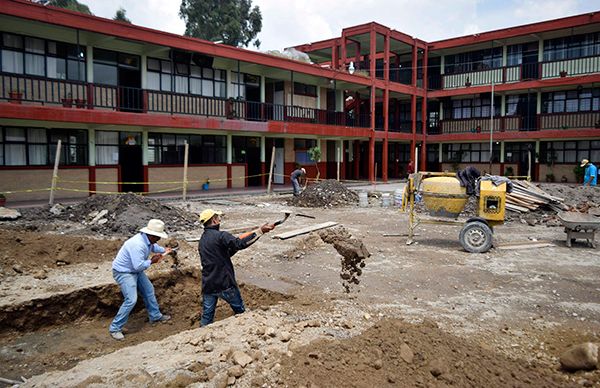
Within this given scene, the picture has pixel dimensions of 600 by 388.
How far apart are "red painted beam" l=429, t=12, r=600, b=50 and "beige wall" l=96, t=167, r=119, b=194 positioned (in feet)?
79.6

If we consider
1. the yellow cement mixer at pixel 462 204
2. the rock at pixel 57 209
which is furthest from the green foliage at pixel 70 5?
the yellow cement mixer at pixel 462 204

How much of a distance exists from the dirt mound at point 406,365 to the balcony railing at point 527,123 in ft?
92.2

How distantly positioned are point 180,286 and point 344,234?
13.4 feet

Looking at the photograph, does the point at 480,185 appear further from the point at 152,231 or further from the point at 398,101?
the point at 398,101

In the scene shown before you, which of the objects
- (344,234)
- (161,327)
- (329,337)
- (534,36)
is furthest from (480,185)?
(534,36)

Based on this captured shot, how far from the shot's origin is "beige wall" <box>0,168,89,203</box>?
16.8 m

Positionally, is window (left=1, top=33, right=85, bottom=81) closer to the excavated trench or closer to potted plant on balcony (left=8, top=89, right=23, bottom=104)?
potted plant on balcony (left=8, top=89, right=23, bottom=104)

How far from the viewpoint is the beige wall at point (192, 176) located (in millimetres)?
21047

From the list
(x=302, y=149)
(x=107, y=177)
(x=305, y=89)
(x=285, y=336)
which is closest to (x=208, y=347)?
(x=285, y=336)

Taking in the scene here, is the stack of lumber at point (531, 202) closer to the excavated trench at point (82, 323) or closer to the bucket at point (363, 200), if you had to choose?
the bucket at point (363, 200)

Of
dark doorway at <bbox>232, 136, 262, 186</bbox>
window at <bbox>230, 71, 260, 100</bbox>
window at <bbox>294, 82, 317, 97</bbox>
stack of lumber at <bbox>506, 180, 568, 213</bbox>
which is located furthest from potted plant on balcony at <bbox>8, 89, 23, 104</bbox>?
stack of lumber at <bbox>506, 180, 568, 213</bbox>

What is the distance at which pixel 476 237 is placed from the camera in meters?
9.81

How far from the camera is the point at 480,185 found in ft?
32.4

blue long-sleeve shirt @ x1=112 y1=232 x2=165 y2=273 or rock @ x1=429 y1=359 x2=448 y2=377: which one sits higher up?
blue long-sleeve shirt @ x1=112 y1=232 x2=165 y2=273
